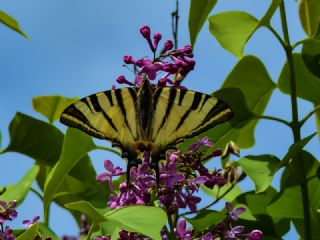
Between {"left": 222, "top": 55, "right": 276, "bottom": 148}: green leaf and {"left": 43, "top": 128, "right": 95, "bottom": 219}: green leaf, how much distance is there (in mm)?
740

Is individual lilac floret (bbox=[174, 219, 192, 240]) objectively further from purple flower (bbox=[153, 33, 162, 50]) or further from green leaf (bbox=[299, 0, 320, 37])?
green leaf (bbox=[299, 0, 320, 37])

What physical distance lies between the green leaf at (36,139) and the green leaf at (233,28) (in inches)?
34.2

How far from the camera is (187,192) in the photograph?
7.13 ft

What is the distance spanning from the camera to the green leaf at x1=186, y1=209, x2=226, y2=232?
237 cm

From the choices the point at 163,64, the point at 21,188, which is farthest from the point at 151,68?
the point at 21,188

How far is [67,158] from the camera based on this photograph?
8.45 feet

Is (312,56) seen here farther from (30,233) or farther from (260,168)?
(30,233)

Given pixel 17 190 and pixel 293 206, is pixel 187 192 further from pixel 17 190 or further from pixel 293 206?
pixel 17 190

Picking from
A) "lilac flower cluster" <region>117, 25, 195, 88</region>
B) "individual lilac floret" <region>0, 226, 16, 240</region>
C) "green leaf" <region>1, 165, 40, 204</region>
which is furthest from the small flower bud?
"green leaf" <region>1, 165, 40, 204</region>

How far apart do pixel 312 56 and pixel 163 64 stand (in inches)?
33.1

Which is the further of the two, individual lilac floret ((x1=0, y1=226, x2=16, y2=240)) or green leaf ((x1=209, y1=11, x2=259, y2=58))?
green leaf ((x1=209, y1=11, x2=259, y2=58))

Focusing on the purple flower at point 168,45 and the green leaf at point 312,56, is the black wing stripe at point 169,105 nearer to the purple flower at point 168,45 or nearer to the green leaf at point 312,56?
the purple flower at point 168,45

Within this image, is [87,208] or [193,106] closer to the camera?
[87,208]

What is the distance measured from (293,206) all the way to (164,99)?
0.64 m
